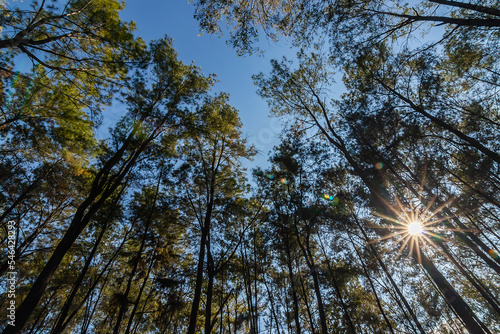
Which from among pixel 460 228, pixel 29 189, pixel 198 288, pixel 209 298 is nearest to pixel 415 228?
pixel 460 228

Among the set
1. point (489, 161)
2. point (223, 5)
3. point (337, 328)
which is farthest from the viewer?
point (337, 328)

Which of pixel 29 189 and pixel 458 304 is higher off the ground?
pixel 29 189

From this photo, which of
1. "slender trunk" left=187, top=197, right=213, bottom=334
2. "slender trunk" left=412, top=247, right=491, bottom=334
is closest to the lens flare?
"slender trunk" left=412, top=247, right=491, bottom=334

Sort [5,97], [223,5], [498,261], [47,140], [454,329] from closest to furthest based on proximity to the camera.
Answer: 1. [5,97]
2. [223,5]
3. [47,140]
4. [498,261]
5. [454,329]

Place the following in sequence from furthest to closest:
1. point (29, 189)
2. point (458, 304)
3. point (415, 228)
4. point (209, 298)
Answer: point (415, 228), point (29, 189), point (209, 298), point (458, 304)

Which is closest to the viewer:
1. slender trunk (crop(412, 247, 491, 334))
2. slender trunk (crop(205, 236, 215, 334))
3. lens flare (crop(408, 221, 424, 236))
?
slender trunk (crop(412, 247, 491, 334))

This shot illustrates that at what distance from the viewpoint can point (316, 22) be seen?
22.4 ft

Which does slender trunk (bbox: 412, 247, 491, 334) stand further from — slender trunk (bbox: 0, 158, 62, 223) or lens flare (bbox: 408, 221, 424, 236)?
slender trunk (bbox: 0, 158, 62, 223)

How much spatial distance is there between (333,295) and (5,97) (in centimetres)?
1777

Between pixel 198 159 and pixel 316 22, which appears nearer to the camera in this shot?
pixel 316 22

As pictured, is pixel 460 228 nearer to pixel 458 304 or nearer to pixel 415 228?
pixel 415 228

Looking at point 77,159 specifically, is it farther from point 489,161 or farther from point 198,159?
point 489,161

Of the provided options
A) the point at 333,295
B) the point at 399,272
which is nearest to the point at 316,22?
the point at 399,272

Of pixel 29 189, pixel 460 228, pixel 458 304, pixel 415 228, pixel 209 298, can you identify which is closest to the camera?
pixel 458 304
